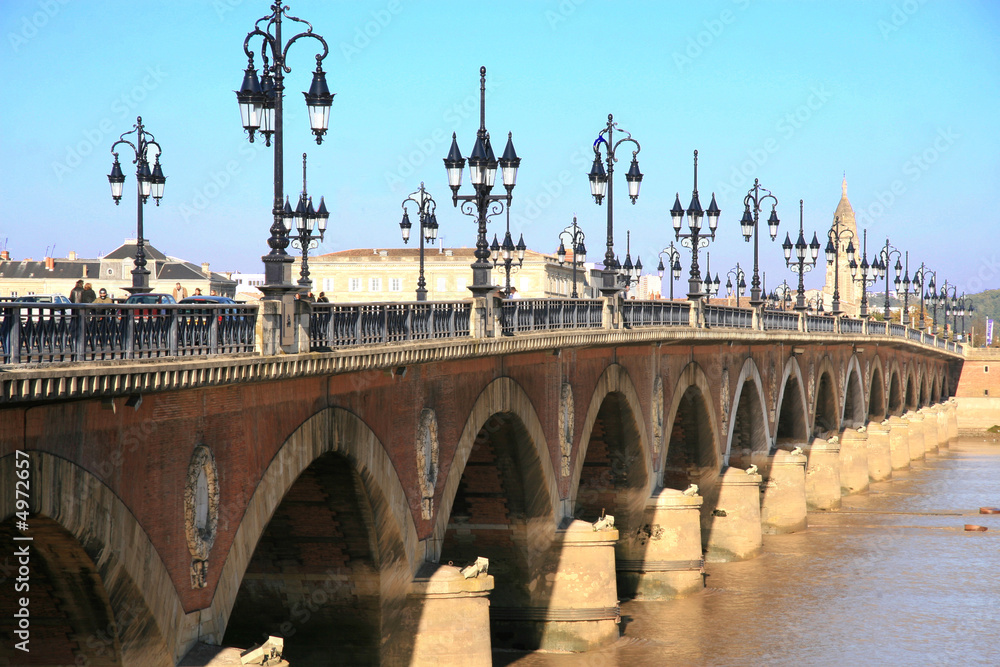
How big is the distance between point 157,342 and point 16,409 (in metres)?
1.91

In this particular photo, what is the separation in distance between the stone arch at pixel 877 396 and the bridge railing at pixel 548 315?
44648 millimetres

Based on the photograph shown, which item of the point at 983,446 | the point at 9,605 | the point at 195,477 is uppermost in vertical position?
the point at 195,477

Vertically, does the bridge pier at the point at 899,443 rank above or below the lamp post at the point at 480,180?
below

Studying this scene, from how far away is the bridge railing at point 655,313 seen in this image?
29855mm

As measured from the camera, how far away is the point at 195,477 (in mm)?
12602

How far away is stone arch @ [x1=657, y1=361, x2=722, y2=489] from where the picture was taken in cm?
3719

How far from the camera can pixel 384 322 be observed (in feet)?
55.3

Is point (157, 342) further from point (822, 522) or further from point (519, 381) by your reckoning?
point (822, 522)

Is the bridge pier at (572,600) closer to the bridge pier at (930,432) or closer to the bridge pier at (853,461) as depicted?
the bridge pier at (853,461)

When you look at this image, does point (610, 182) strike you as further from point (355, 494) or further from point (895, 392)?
point (895, 392)

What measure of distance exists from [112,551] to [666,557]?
72.1ft

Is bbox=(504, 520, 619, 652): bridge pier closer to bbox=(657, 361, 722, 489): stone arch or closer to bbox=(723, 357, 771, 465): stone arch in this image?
bbox=(657, 361, 722, 489): stone arch

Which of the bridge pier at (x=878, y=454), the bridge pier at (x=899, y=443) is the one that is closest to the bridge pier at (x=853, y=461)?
the bridge pier at (x=878, y=454)

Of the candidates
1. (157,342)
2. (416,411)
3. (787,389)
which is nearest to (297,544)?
(416,411)
